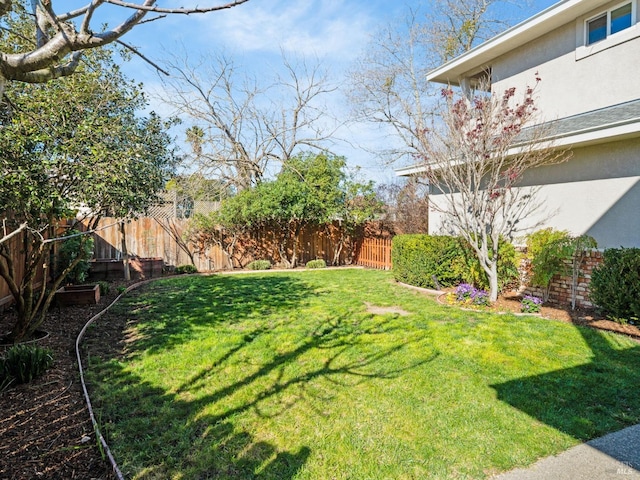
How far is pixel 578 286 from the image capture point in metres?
6.91

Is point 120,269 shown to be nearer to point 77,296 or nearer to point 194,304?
point 77,296

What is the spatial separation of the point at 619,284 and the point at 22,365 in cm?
794

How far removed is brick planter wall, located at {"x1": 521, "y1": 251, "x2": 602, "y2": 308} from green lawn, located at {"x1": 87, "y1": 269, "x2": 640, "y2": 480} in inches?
63.9

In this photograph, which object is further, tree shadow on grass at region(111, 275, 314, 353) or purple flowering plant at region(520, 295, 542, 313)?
purple flowering plant at region(520, 295, 542, 313)

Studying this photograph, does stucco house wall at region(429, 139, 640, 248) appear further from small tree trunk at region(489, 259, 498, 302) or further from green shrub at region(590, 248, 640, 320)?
small tree trunk at region(489, 259, 498, 302)

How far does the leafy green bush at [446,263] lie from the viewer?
25.8 feet

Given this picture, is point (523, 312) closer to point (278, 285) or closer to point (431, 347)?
point (431, 347)

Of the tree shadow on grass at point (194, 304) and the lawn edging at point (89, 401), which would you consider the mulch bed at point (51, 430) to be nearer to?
the lawn edging at point (89, 401)

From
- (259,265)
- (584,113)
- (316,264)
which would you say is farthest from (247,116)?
(584,113)

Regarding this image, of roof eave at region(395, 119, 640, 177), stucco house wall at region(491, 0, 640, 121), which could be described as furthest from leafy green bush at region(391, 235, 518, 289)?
stucco house wall at region(491, 0, 640, 121)

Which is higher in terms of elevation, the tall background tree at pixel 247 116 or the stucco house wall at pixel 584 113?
the tall background tree at pixel 247 116

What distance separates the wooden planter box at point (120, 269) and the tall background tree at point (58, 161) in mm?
4873

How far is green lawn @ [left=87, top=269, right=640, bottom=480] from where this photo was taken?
259 cm

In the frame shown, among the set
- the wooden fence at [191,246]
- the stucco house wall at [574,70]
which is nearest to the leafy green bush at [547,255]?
the stucco house wall at [574,70]
